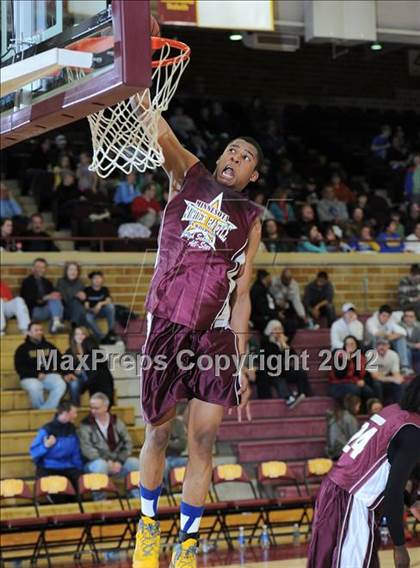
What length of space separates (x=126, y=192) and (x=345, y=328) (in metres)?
4.01

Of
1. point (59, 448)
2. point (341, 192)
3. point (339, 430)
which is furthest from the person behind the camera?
point (341, 192)

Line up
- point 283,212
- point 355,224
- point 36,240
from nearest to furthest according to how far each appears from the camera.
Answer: point 36,240, point 283,212, point 355,224

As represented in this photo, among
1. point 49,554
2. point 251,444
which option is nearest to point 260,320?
point 251,444

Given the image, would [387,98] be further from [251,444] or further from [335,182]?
[251,444]

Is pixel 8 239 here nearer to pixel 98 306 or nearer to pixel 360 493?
pixel 98 306

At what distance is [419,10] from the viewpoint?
12.2 metres

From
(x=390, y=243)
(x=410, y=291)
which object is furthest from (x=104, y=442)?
(x=390, y=243)

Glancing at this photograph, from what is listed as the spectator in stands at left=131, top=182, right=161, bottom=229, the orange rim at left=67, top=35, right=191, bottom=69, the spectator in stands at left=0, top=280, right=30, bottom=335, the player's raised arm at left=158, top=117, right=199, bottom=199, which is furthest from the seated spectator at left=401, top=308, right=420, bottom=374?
the orange rim at left=67, top=35, right=191, bottom=69

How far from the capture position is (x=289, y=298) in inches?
560

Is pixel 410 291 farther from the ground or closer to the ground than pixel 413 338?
farther from the ground

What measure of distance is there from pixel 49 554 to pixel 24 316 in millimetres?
3665

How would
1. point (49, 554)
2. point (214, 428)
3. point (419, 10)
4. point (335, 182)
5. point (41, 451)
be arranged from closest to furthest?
point (214, 428), point (49, 554), point (41, 451), point (419, 10), point (335, 182)

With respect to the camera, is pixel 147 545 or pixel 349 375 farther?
pixel 349 375

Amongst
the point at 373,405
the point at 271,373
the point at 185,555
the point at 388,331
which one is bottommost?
the point at 373,405
